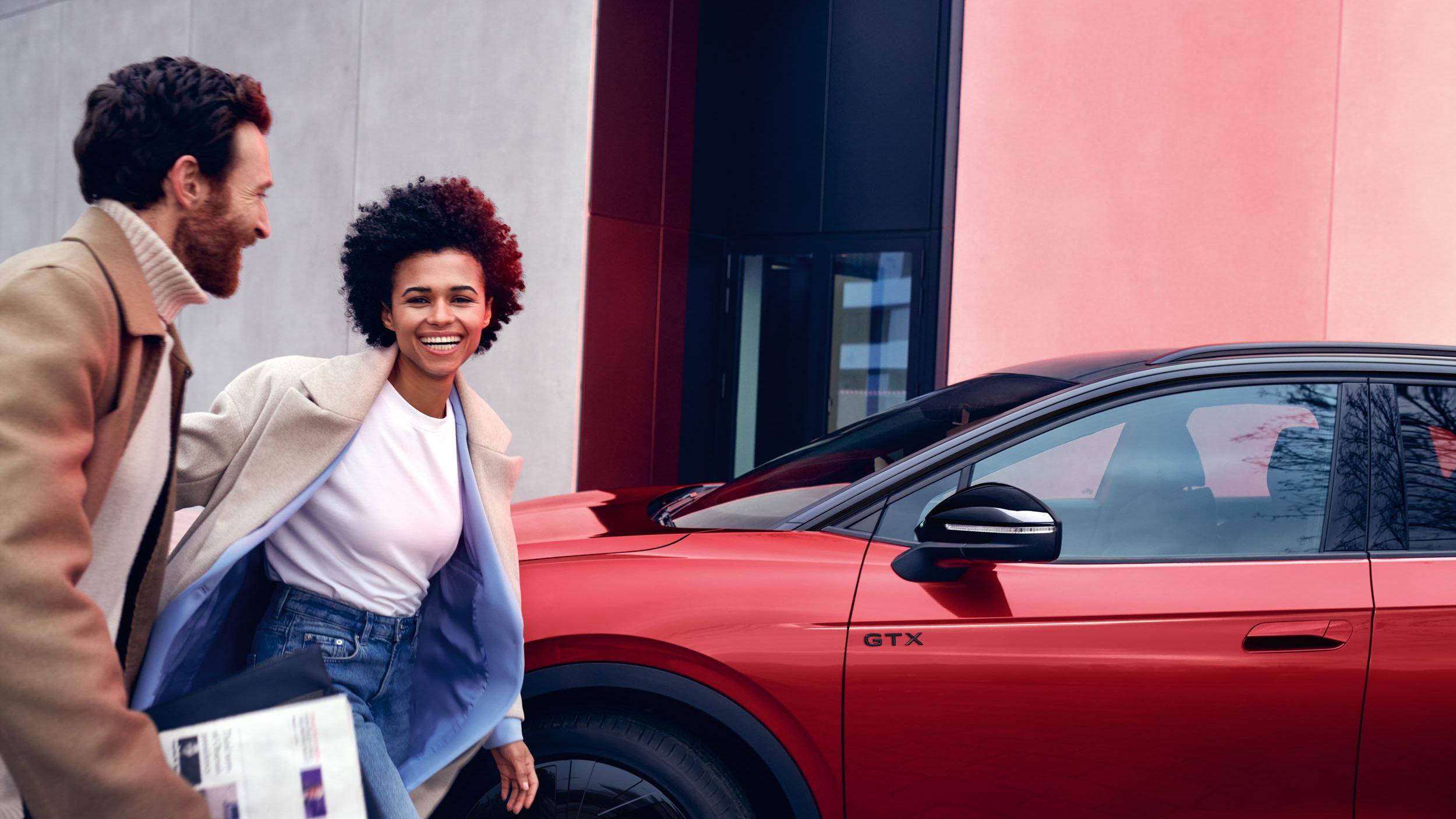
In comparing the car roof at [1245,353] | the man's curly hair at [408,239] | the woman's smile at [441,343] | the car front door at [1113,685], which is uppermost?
the man's curly hair at [408,239]

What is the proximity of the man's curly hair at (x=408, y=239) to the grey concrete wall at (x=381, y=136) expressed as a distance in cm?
576

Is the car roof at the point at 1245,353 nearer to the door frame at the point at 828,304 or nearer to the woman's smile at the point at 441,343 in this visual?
the woman's smile at the point at 441,343

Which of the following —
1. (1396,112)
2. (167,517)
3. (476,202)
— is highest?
(1396,112)

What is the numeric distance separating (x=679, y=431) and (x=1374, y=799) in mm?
6740

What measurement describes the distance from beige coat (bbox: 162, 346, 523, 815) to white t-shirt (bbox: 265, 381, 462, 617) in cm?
6

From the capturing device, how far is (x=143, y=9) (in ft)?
38.9

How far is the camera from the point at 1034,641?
2.42 m

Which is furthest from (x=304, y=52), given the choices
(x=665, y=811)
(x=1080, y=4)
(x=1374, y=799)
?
(x=1374, y=799)

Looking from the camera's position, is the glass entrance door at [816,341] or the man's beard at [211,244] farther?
the glass entrance door at [816,341]

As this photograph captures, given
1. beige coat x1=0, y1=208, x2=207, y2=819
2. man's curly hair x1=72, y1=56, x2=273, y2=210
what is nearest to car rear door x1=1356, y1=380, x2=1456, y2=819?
beige coat x1=0, y1=208, x2=207, y2=819

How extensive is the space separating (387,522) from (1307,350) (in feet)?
7.09

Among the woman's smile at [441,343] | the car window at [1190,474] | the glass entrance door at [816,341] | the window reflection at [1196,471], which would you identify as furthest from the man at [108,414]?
the glass entrance door at [816,341]

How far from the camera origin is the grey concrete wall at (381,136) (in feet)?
26.8

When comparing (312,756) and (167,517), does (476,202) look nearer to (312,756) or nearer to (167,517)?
(167,517)
